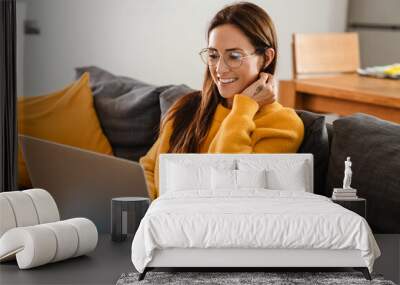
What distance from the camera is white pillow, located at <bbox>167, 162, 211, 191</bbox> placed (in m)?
3.55

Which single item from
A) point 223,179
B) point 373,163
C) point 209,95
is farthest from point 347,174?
point 209,95

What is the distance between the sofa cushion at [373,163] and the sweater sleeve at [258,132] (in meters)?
0.17

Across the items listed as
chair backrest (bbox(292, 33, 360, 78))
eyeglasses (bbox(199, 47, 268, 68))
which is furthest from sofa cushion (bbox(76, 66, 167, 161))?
chair backrest (bbox(292, 33, 360, 78))

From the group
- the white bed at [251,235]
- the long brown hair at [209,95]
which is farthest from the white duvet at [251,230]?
the long brown hair at [209,95]

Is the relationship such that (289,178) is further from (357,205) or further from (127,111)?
(127,111)

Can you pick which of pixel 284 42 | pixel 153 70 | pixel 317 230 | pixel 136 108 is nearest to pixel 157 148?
pixel 136 108

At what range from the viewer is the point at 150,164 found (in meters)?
3.99

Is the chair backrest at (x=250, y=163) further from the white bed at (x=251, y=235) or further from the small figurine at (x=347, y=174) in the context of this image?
the white bed at (x=251, y=235)

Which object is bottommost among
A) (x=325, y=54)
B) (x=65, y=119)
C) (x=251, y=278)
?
(x=251, y=278)

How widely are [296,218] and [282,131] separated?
2.39 ft

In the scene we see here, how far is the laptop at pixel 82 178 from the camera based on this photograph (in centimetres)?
405

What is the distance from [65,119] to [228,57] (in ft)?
2.86

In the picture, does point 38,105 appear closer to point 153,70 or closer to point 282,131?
point 153,70

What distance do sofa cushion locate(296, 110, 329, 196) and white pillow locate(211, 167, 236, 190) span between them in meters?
0.32
